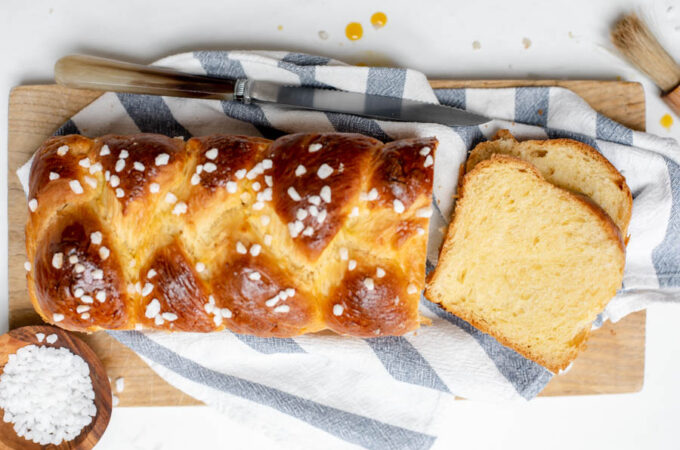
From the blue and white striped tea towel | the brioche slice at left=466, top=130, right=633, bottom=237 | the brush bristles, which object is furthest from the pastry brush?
the brioche slice at left=466, top=130, right=633, bottom=237

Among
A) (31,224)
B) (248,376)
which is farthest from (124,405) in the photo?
(31,224)

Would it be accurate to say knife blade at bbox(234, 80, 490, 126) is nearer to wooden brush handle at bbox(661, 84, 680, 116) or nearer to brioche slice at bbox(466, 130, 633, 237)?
brioche slice at bbox(466, 130, 633, 237)

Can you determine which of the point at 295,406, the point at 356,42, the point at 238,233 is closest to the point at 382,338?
the point at 295,406

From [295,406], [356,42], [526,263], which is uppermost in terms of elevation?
[356,42]

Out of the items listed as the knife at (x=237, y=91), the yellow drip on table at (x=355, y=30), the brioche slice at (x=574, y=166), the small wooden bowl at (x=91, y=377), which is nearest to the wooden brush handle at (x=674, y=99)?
the brioche slice at (x=574, y=166)

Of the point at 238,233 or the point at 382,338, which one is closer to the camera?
the point at 238,233

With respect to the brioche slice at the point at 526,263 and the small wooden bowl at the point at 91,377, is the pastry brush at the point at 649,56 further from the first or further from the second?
the small wooden bowl at the point at 91,377

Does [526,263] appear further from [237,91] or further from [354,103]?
[237,91]
